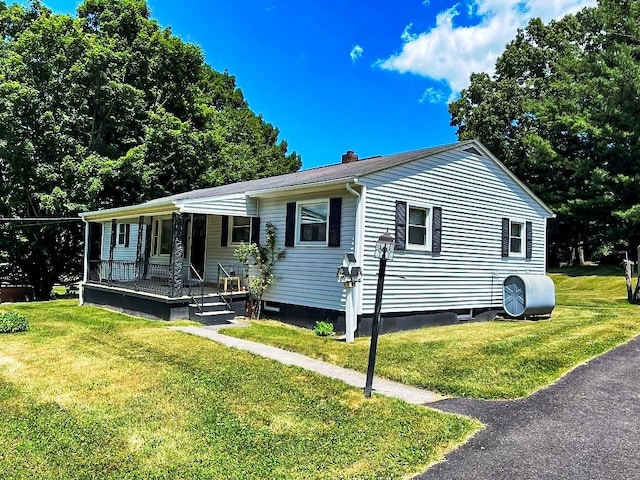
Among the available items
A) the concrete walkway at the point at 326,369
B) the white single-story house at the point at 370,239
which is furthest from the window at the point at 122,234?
the concrete walkway at the point at 326,369

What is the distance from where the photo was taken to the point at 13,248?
19750 mm

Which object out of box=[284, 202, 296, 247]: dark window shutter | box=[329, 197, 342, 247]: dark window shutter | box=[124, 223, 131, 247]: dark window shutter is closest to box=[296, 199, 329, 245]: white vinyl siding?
box=[284, 202, 296, 247]: dark window shutter

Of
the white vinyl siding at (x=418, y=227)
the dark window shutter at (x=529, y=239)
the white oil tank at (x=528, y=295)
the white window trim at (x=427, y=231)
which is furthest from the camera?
the dark window shutter at (x=529, y=239)

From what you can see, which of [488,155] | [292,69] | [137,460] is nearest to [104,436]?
[137,460]

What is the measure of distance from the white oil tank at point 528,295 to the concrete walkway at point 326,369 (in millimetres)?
7103

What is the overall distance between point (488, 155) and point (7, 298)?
19.6 meters

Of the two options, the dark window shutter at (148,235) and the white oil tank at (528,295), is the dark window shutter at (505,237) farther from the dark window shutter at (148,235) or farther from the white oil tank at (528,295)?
the dark window shutter at (148,235)

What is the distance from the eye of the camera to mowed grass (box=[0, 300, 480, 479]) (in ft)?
12.5

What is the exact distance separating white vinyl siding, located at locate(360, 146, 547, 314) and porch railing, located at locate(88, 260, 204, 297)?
547 cm

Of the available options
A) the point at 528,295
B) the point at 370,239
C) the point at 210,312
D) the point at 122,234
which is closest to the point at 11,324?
the point at 210,312

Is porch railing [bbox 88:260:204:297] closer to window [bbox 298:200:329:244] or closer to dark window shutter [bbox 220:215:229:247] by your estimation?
dark window shutter [bbox 220:215:229:247]

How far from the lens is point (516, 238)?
14.1 metres

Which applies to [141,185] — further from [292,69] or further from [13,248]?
[292,69]

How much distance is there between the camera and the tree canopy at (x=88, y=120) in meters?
18.9
